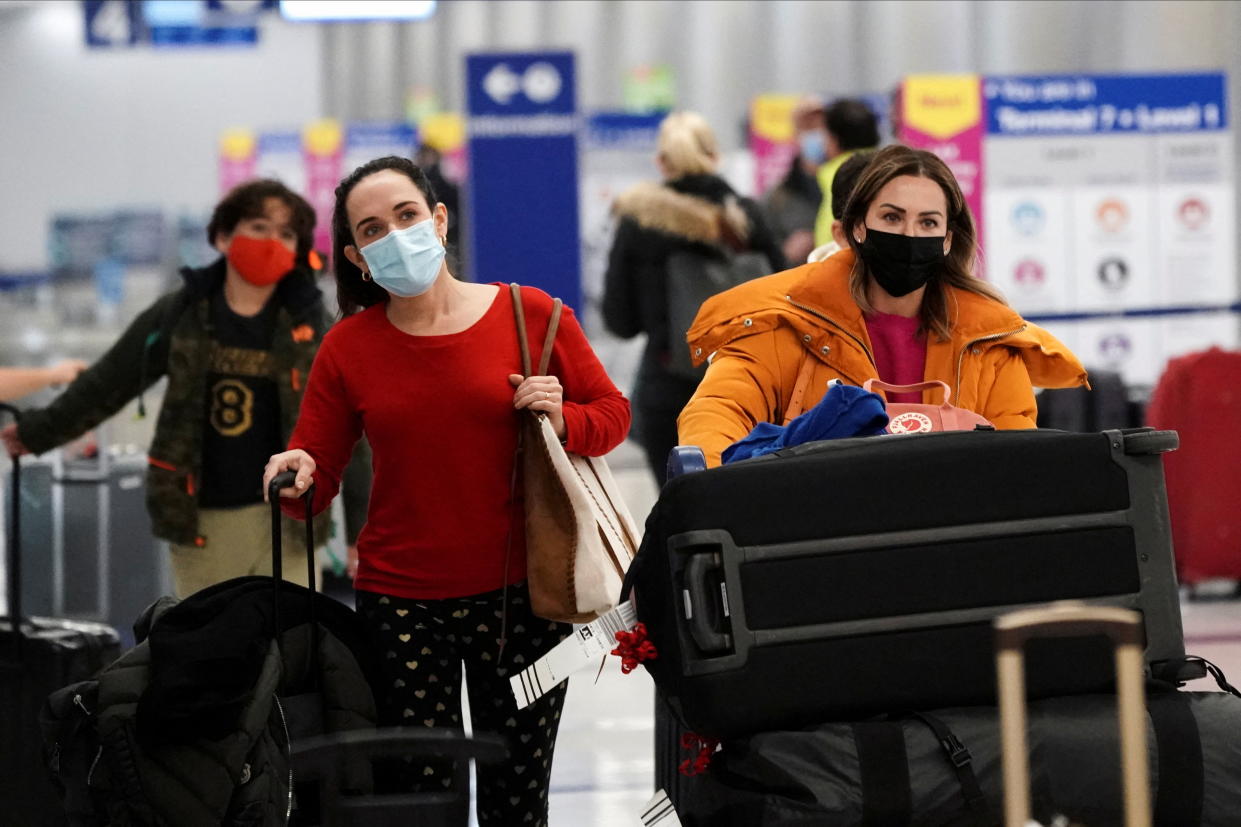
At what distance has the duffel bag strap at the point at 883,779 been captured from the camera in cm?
218

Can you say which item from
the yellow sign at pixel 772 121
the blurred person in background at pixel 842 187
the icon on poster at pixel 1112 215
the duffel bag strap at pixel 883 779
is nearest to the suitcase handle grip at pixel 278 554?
the duffel bag strap at pixel 883 779

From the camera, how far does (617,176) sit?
13.9m

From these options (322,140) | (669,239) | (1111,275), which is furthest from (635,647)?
(322,140)

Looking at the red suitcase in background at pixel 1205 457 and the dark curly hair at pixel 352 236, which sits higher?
the dark curly hair at pixel 352 236

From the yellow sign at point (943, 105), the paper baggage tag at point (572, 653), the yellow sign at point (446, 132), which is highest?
the yellow sign at point (446, 132)


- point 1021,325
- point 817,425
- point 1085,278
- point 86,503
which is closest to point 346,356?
point 817,425

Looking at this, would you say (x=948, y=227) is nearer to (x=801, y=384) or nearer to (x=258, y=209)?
(x=801, y=384)

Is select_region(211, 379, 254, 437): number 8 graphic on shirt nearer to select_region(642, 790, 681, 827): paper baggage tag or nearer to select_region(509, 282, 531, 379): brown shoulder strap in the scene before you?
select_region(509, 282, 531, 379): brown shoulder strap

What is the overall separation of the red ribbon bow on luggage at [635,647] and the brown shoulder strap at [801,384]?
0.54 meters

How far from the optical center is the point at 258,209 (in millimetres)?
3783

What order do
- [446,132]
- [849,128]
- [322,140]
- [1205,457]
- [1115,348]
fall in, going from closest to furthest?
[849,128] < [1205,457] < [1115,348] < [322,140] < [446,132]

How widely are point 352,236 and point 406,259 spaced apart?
6.9 inches

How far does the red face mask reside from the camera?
3.71 meters

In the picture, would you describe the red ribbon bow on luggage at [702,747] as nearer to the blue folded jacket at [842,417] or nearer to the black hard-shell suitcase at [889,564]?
the black hard-shell suitcase at [889,564]
